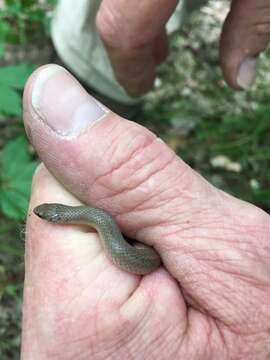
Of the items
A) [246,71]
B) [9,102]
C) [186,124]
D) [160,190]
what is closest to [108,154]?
[160,190]

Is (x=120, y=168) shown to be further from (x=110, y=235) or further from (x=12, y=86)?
(x=12, y=86)

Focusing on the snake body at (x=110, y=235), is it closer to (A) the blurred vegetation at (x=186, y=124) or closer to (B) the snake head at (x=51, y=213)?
(B) the snake head at (x=51, y=213)

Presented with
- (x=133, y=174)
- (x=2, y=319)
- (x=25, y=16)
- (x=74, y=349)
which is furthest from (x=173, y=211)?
(x=25, y=16)

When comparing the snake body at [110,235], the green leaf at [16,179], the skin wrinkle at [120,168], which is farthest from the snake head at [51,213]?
the green leaf at [16,179]

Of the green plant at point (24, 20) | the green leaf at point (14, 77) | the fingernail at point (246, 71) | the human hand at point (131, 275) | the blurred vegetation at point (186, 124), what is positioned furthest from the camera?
the green plant at point (24, 20)

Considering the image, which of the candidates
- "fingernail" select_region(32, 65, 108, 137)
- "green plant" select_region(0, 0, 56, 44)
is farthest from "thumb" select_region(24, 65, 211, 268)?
"green plant" select_region(0, 0, 56, 44)

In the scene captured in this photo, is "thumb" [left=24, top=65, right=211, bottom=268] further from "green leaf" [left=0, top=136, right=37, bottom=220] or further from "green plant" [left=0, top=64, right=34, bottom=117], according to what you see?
"green leaf" [left=0, top=136, right=37, bottom=220]
